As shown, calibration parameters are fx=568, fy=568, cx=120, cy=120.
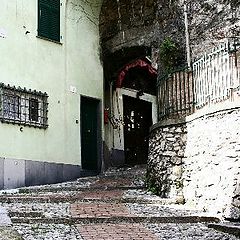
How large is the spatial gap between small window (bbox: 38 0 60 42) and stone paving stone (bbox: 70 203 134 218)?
6.16 m

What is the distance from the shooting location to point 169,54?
14422 millimetres

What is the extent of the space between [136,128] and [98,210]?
1063 cm

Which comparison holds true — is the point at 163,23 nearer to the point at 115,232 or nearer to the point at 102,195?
the point at 102,195

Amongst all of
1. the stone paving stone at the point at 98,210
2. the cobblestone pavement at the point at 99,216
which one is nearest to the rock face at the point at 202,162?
the cobblestone pavement at the point at 99,216

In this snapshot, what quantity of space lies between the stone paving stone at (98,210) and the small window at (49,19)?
6.16 m

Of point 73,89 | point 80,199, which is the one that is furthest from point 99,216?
point 73,89

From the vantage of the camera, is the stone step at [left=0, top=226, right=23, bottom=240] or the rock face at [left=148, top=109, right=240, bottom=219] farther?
the rock face at [left=148, top=109, right=240, bottom=219]

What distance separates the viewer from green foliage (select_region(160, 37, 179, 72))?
1434 centimetres

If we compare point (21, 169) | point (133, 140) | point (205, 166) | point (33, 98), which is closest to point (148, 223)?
point (205, 166)

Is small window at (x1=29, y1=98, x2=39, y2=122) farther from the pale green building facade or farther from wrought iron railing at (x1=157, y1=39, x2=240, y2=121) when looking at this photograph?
wrought iron railing at (x1=157, y1=39, x2=240, y2=121)

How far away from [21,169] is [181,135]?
4372mm

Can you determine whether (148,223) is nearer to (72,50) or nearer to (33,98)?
(33,98)

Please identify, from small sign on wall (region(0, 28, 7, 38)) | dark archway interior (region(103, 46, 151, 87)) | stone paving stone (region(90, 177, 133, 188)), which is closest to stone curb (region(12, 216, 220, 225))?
stone paving stone (region(90, 177, 133, 188))

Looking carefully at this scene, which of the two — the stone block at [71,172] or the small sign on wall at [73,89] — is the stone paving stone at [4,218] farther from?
the small sign on wall at [73,89]
